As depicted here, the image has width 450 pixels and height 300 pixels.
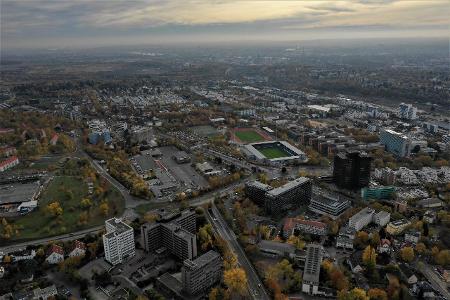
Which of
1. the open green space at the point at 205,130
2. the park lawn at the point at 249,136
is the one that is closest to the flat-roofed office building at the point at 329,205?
the park lawn at the point at 249,136

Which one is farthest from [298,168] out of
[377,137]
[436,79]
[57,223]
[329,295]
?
[436,79]

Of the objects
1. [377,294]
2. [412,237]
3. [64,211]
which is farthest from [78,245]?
[412,237]

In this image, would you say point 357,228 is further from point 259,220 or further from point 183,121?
point 183,121

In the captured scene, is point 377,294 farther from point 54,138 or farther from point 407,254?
point 54,138

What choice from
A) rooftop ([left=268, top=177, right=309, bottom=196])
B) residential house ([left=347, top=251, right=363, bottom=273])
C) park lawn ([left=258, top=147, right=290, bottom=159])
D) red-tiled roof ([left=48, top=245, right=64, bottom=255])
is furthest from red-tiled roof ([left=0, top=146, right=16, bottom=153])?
residential house ([left=347, top=251, right=363, bottom=273])

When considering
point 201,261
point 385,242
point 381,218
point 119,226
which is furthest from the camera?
point 381,218
